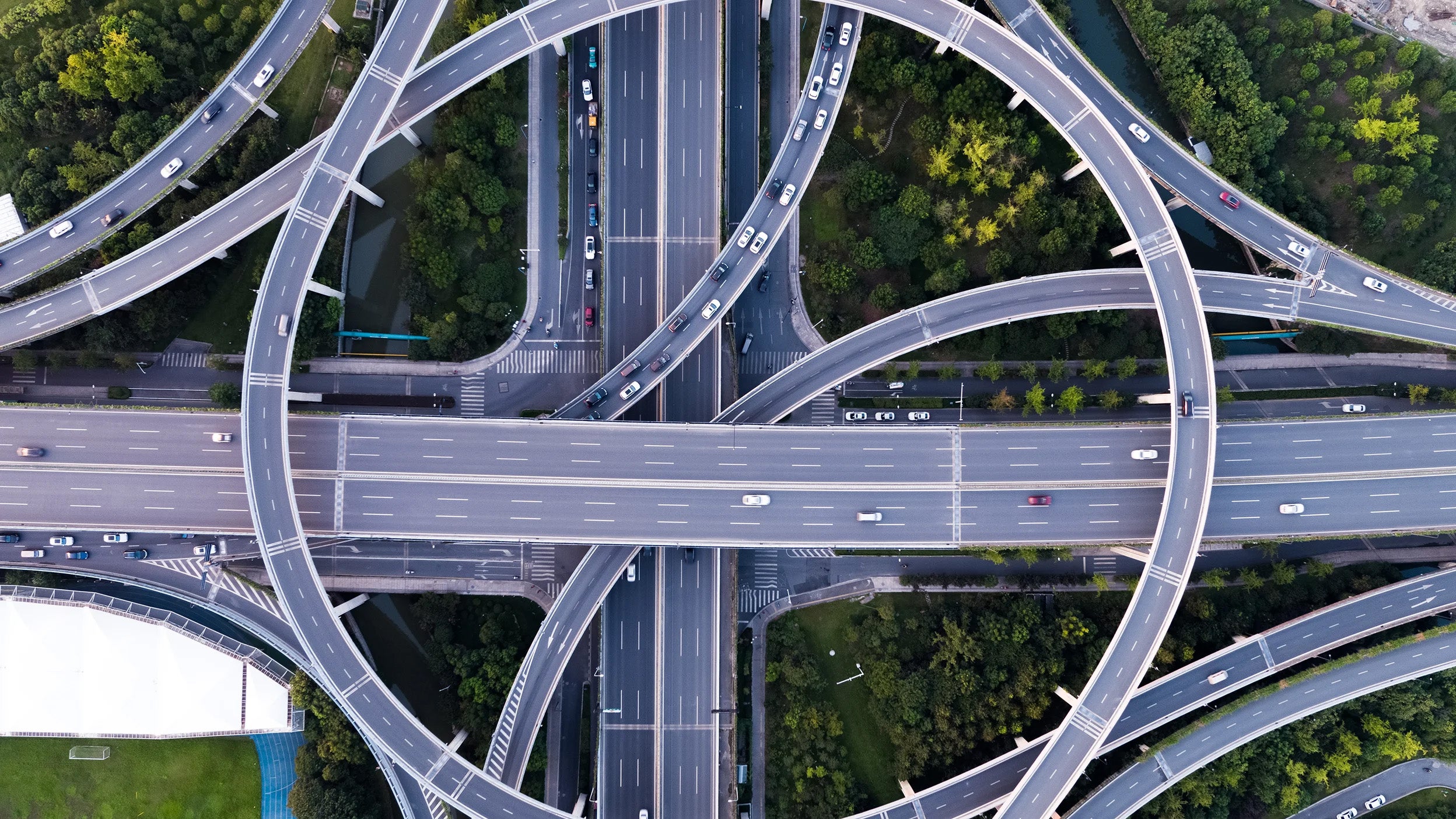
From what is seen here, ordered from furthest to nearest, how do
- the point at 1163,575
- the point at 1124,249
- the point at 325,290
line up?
the point at 1124,249 < the point at 325,290 < the point at 1163,575

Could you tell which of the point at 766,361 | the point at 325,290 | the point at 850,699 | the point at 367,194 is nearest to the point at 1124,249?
the point at 766,361

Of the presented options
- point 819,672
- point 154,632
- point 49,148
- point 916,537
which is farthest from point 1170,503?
point 49,148

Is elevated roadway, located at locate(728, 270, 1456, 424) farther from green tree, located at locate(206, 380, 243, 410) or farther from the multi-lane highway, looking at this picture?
the multi-lane highway

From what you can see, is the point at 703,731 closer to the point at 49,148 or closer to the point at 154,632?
the point at 154,632

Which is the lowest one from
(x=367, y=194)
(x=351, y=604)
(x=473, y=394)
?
(x=351, y=604)

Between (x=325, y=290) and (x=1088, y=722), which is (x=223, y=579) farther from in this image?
(x=1088, y=722)

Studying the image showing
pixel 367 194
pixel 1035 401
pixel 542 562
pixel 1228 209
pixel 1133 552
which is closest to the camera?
pixel 1133 552

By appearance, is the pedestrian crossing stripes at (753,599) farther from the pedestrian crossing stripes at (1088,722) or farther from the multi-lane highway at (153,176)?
the multi-lane highway at (153,176)
